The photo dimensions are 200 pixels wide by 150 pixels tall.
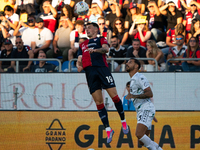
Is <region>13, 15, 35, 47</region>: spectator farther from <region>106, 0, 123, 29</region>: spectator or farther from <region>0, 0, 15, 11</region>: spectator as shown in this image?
<region>106, 0, 123, 29</region>: spectator

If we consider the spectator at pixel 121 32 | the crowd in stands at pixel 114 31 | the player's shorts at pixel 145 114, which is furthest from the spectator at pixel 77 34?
the player's shorts at pixel 145 114

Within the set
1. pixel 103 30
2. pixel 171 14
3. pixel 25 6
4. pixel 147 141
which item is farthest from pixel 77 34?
pixel 147 141

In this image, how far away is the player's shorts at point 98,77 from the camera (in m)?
7.79

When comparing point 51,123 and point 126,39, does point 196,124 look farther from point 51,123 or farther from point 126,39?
point 126,39

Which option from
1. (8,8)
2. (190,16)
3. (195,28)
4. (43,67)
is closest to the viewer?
(43,67)

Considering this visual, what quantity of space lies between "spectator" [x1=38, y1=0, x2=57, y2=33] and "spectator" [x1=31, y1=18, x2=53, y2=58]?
2.97 ft

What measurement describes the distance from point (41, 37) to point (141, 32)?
3.40 m

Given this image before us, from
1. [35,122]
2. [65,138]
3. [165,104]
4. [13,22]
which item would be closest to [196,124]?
[165,104]

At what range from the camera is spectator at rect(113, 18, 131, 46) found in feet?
40.2

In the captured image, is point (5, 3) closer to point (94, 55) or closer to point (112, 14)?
point (112, 14)

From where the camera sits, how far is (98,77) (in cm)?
785

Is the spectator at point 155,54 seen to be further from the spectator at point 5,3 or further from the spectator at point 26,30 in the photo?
the spectator at point 5,3

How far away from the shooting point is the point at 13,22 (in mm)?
14008

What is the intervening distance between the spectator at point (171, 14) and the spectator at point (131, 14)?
3.18 ft
